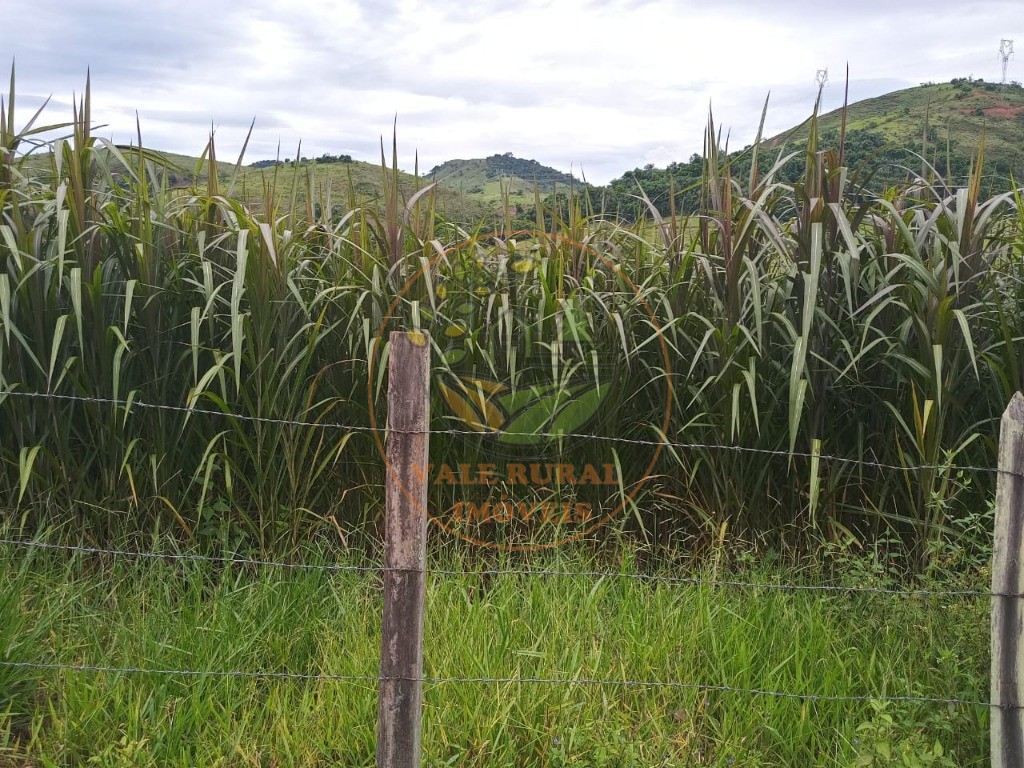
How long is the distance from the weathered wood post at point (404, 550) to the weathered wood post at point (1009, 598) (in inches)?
53.5

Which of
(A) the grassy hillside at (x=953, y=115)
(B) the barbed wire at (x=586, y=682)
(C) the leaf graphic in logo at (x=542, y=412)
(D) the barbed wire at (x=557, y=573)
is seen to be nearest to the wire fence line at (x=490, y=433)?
(C) the leaf graphic in logo at (x=542, y=412)

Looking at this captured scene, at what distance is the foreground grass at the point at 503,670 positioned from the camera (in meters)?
1.92

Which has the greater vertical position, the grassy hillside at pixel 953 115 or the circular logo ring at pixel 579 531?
the grassy hillside at pixel 953 115

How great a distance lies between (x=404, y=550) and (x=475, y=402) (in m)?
1.00

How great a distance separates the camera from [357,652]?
214 centimetres

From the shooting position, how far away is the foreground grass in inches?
75.5

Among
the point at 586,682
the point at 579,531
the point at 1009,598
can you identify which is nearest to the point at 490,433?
the point at 579,531

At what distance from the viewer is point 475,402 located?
2613 millimetres

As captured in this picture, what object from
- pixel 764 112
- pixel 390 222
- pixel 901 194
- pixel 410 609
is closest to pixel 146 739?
pixel 410 609

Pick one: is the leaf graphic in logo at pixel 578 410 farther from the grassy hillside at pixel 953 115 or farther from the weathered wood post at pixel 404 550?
the grassy hillside at pixel 953 115

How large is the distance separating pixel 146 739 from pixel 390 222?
174cm

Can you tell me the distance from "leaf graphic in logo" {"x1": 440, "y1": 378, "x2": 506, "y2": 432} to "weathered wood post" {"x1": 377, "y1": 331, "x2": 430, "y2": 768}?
93 cm

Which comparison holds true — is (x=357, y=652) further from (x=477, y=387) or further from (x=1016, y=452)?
(x=1016, y=452)

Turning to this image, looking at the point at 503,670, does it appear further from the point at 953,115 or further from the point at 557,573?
the point at 953,115
